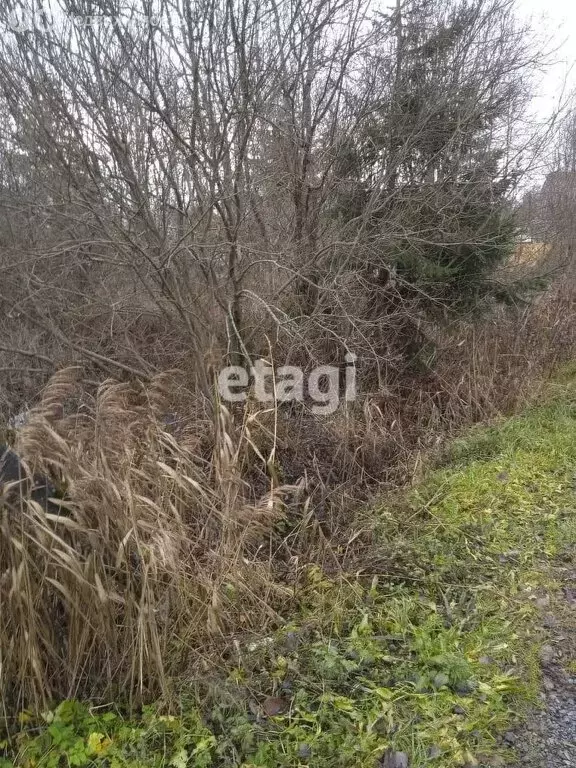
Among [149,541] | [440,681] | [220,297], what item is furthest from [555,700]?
[220,297]

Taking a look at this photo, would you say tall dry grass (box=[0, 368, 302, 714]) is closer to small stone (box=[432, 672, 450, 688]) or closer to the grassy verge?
the grassy verge

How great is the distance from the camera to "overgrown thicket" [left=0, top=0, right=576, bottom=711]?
2.27m

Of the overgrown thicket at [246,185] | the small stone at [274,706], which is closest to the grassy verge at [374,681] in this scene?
the small stone at [274,706]

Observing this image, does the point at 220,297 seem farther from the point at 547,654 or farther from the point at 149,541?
the point at 547,654

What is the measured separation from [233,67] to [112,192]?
1350 mm

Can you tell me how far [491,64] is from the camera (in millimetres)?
6012

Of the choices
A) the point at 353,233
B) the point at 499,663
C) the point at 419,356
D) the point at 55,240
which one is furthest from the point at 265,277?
the point at 499,663

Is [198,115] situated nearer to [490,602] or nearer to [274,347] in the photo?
[274,347]

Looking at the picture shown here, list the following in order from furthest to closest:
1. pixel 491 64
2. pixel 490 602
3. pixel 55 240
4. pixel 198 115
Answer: pixel 491 64 < pixel 55 240 < pixel 198 115 < pixel 490 602

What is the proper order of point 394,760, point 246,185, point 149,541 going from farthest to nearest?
point 246,185, point 149,541, point 394,760

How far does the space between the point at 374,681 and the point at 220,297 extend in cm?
338

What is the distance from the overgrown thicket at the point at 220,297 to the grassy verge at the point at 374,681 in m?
0.16

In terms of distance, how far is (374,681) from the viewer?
2.15 meters

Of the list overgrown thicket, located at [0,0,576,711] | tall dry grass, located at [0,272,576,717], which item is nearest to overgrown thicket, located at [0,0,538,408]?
overgrown thicket, located at [0,0,576,711]
